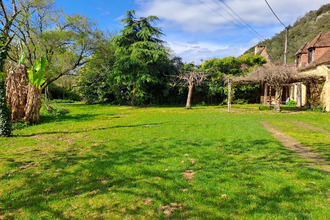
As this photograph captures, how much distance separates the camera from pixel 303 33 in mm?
55969

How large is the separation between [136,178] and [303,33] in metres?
68.6

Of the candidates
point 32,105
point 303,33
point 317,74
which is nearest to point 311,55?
point 317,74

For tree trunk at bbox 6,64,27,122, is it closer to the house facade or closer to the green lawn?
the green lawn

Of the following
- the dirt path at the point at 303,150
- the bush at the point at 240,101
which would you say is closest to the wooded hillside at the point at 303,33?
the bush at the point at 240,101

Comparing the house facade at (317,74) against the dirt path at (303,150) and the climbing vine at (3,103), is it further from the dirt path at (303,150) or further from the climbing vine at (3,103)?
the climbing vine at (3,103)

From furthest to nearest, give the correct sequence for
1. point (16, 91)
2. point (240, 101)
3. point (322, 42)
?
1. point (240, 101)
2. point (322, 42)
3. point (16, 91)

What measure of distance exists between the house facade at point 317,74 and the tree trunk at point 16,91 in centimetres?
2080

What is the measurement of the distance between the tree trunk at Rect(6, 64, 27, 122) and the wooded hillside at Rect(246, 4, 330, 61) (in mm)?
53440

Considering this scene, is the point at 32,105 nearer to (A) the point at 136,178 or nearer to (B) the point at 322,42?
(A) the point at 136,178

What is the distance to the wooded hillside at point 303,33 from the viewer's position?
50.7 m

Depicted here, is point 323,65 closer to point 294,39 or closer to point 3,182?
point 3,182

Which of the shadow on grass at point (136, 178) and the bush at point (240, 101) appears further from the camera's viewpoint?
the bush at point (240, 101)

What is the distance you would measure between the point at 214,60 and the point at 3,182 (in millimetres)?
25905

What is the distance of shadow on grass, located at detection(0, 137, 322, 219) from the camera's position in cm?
339
